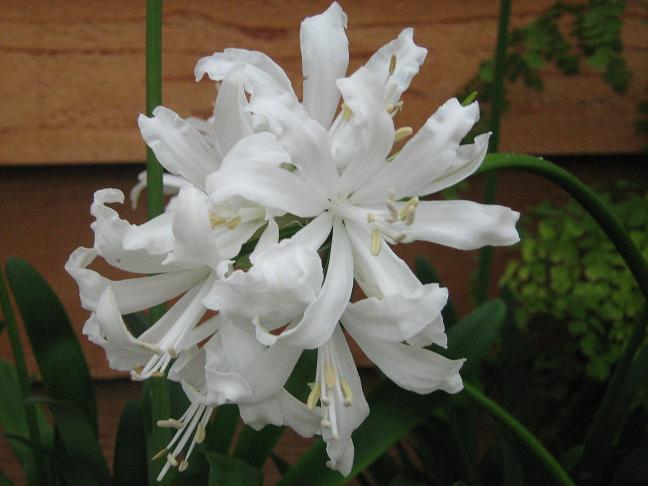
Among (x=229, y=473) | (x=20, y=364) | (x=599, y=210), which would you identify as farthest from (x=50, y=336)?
(x=599, y=210)

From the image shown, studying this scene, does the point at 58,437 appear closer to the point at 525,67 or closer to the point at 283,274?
the point at 283,274

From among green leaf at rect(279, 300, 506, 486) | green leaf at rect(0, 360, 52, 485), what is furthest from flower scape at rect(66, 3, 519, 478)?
green leaf at rect(0, 360, 52, 485)

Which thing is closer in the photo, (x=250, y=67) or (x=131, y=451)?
(x=250, y=67)

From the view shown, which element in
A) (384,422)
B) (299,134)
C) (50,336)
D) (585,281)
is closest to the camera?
(299,134)

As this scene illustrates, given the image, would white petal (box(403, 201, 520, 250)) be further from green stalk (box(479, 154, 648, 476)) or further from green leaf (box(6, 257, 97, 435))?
green leaf (box(6, 257, 97, 435))

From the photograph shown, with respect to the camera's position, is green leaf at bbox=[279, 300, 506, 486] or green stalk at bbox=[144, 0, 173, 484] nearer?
green stalk at bbox=[144, 0, 173, 484]

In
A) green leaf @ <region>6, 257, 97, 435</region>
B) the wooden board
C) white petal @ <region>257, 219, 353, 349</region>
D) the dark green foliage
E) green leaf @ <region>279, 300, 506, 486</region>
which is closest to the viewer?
white petal @ <region>257, 219, 353, 349</region>

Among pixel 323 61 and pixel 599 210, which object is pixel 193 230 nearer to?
pixel 323 61
